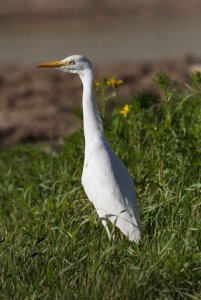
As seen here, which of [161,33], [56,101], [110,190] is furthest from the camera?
[161,33]

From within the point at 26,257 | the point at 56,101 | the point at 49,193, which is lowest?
the point at 56,101

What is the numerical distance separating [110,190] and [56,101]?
6475mm

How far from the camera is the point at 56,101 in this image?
42.1 ft

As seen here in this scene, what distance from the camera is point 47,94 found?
1305 centimetres

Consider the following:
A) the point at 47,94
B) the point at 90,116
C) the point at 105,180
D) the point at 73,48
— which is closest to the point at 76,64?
the point at 90,116

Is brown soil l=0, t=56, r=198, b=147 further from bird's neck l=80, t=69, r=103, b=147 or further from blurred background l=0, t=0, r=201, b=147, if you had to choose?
bird's neck l=80, t=69, r=103, b=147

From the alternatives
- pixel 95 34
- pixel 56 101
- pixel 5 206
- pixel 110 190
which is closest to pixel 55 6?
pixel 95 34

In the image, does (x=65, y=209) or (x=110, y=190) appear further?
(x=65, y=209)

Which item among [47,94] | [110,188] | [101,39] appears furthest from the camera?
[101,39]

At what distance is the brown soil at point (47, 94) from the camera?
11.8 metres

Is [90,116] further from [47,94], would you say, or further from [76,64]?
[47,94]

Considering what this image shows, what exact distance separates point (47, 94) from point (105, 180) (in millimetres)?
6664

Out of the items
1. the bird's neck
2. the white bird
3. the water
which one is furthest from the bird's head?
the water

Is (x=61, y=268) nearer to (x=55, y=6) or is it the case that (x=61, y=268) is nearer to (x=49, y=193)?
(x=49, y=193)
